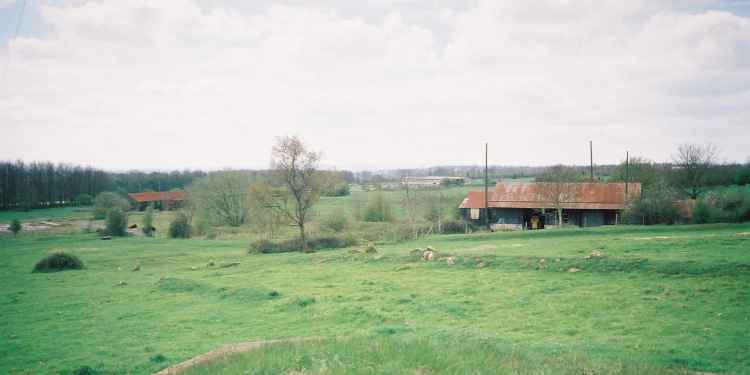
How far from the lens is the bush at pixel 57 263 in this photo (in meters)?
34.2

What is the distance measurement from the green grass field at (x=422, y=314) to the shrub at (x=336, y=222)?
28824 mm

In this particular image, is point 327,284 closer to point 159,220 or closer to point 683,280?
point 683,280

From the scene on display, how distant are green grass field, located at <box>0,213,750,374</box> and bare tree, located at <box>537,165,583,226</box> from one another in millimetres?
25049

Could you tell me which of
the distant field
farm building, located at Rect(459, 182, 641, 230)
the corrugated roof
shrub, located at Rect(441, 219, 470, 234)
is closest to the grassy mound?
shrub, located at Rect(441, 219, 470, 234)

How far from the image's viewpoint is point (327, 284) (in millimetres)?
22094

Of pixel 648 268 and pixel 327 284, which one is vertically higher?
pixel 648 268

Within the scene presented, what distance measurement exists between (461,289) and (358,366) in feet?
36.8

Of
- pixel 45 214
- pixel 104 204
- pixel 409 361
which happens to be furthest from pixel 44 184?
pixel 409 361

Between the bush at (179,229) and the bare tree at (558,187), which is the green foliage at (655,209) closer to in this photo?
the bare tree at (558,187)

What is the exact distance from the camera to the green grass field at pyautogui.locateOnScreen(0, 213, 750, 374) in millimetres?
9078

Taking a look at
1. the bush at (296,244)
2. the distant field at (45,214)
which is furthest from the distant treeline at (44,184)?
the bush at (296,244)

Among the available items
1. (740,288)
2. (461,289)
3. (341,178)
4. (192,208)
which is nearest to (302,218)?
(341,178)

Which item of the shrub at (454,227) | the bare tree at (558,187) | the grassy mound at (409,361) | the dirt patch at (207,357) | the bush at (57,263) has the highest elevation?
the bare tree at (558,187)

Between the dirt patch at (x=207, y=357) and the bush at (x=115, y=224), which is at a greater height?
the dirt patch at (x=207, y=357)
